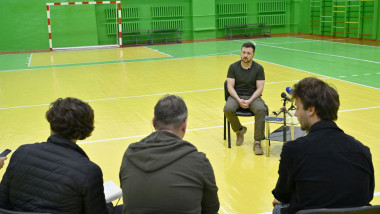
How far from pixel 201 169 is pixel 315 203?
2.06ft

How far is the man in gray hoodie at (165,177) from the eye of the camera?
208 centimetres

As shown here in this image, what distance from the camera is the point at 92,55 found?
50.3 feet

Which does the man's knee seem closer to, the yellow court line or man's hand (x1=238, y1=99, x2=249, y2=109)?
man's hand (x1=238, y1=99, x2=249, y2=109)

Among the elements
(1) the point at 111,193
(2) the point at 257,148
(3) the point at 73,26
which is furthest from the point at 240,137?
(3) the point at 73,26

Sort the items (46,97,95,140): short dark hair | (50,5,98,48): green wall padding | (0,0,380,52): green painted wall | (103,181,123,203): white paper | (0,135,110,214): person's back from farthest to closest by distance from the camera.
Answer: (50,5,98,48): green wall padding
(0,0,380,52): green painted wall
(103,181,123,203): white paper
(46,97,95,140): short dark hair
(0,135,110,214): person's back

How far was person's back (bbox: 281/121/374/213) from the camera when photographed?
2197mm

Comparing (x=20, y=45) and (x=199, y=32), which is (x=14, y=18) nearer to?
(x=20, y=45)

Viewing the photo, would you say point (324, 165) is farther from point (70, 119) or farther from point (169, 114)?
point (70, 119)

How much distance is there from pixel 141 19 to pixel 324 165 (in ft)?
58.4

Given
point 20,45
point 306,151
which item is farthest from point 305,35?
point 306,151

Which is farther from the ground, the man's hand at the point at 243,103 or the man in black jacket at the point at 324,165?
the man in black jacket at the point at 324,165

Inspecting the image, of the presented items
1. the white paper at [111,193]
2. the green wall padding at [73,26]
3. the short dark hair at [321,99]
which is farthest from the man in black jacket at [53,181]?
the green wall padding at [73,26]

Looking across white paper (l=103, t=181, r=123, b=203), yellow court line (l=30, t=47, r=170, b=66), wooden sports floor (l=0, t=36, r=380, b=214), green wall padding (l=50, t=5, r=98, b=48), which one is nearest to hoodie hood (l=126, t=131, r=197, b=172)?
white paper (l=103, t=181, r=123, b=203)

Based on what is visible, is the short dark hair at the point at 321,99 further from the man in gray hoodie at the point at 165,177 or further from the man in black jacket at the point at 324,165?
the man in gray hoodie at the point at 165,177
